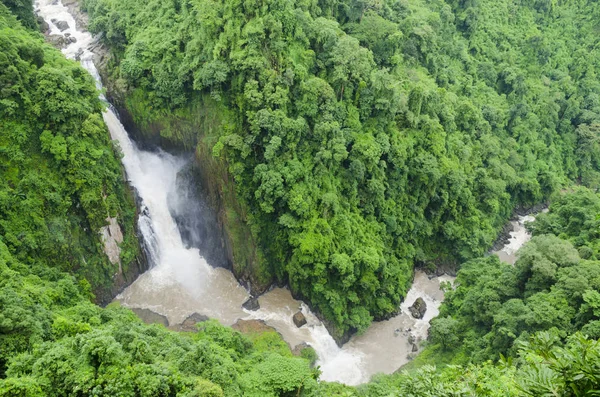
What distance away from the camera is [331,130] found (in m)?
22.9

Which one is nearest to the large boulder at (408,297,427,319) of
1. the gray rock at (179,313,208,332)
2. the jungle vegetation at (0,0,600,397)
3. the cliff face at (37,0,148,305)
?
the jungle vegetation at (0,0,600,397)

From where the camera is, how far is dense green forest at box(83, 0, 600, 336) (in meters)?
22.5

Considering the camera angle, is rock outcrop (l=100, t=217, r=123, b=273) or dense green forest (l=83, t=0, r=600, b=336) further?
dense green forest (l=83, t=0, r=600, b=336)

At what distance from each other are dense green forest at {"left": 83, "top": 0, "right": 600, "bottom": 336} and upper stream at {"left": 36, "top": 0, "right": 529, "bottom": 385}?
3.79 feet

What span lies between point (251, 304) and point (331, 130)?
34.4ft

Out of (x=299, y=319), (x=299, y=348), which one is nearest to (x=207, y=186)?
(x=299, y=319)

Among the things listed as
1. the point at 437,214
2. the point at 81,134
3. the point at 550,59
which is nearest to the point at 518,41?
the point at 550,59

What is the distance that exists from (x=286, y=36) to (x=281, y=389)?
57.2 ft

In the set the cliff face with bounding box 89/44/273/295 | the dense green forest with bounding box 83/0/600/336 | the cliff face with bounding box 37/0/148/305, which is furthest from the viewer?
the cliff face with bounding box 89/44/273/295

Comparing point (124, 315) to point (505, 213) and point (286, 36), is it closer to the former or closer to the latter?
point (286, 36)

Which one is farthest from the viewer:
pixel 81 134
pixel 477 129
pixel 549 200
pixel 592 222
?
pixel 549 200

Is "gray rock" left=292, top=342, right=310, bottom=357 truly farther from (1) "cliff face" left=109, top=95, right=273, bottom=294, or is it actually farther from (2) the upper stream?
(1) "cliff face" left=109, top=95, right=273, bottom=294

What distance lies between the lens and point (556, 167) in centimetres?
3612

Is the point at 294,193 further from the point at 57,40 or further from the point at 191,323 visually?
the point at 57,40
